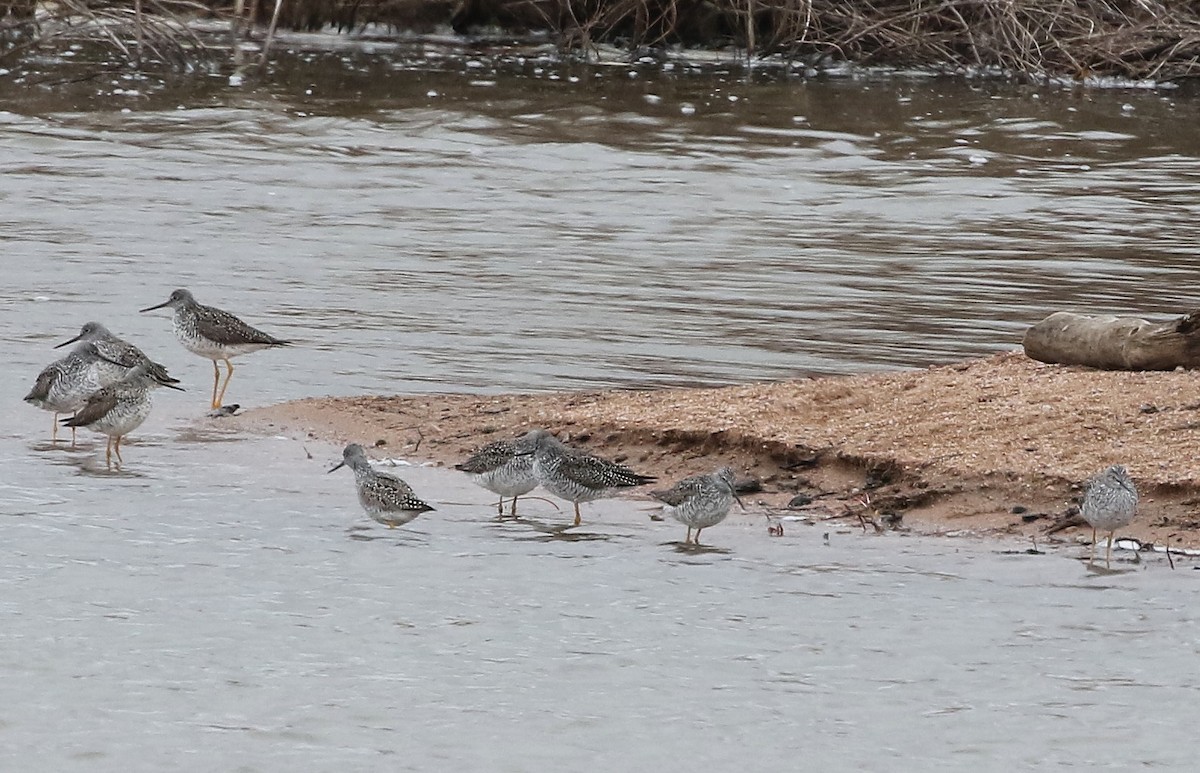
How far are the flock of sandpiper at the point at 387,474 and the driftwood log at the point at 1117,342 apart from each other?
2.05 meters

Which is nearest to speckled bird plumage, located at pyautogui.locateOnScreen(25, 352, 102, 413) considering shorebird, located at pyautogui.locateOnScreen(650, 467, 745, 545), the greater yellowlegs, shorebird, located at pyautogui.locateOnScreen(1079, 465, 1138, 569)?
the greater yellowlegs

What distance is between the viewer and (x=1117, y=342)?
1095 centimetres

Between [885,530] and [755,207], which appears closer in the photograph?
[885,530]

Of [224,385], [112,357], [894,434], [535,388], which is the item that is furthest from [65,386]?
[894,434]

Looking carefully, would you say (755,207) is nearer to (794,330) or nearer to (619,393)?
(794,330)

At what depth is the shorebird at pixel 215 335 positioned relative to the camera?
40.0 feet

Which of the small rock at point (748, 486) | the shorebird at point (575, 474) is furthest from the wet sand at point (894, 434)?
the shorebird at point (575, 474)

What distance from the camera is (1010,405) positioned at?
1024 centimetres

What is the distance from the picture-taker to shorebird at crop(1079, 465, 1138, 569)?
8344mm

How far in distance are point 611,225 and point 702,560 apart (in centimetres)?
1129

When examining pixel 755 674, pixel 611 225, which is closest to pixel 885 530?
pixel 755 674

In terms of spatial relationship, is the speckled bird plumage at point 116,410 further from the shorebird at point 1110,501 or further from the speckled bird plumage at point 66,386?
the shorebird at point 1110,501

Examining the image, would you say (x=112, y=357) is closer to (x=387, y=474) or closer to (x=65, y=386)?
(x=65, y=386)

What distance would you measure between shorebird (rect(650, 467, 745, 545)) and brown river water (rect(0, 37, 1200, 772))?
17 centimetres
